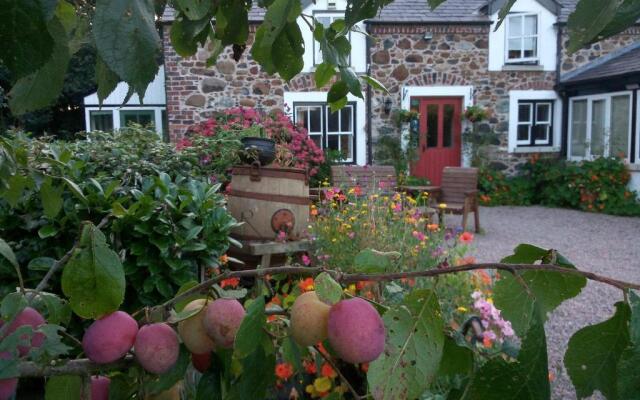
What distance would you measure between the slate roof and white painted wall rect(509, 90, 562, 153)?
1.58 ft

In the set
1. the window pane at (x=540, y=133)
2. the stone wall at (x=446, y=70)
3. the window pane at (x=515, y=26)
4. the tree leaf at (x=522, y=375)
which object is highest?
the window pane at (x=515, y=26)

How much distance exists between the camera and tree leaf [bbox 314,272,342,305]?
52 cm

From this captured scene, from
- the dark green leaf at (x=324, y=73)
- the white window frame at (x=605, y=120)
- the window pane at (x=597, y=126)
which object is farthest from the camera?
the window pane at (x=597, y=126)

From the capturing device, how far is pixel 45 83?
60cm

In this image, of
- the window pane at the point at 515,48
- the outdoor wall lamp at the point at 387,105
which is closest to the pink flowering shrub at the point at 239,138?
the outdoor wall lamp at the point at 387,105

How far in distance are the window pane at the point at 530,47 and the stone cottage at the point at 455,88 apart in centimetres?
2

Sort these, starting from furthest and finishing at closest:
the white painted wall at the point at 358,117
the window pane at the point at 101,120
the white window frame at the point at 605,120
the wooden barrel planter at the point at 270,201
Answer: the window pane at the point at 101,120 < the white painted wall at the point at 358,117 < the white window frame at the point at 605,120 < the wooden barrel planter at the point at 270,201

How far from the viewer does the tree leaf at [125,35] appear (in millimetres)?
426

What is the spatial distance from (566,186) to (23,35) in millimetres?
12730

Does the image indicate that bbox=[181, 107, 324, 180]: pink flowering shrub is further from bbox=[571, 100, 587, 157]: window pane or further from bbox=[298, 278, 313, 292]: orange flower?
bbox=[571, 100, 587, 157]: window pane

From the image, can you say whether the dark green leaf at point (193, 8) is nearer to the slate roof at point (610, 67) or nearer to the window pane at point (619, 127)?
the slate roof at point (610, 67)

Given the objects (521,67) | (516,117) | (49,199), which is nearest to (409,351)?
(49,199)

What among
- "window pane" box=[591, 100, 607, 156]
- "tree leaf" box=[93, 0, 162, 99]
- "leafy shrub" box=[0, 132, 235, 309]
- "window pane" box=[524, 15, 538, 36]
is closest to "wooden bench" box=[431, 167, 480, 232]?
"window pane" box=[591, 100, 607, 156]

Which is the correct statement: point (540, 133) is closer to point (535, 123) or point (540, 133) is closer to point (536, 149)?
point (535, 123)
